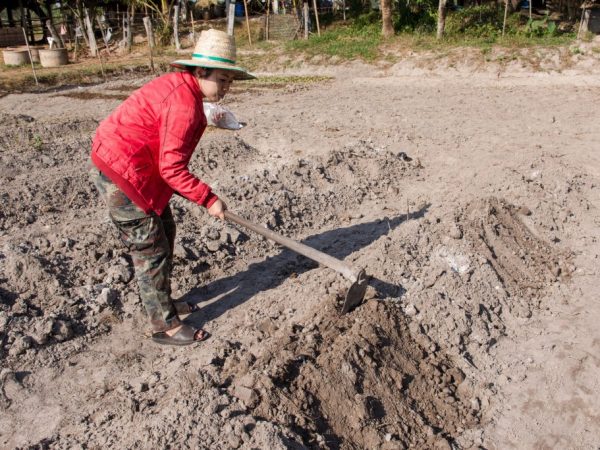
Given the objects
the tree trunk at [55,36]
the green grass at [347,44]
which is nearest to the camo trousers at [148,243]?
the green grass at [347,44]

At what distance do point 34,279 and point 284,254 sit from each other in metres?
1.80

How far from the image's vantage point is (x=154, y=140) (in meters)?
2.78

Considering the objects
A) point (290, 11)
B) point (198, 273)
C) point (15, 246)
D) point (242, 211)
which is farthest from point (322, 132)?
point (290, 11)

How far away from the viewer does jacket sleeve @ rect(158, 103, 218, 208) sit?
2.62 meters

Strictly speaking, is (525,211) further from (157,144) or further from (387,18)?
(387,18)

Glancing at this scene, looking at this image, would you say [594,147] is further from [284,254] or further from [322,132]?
[284,254]

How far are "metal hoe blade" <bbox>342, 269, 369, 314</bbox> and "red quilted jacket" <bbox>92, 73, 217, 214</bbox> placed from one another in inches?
38.6

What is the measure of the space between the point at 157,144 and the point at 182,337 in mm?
1158

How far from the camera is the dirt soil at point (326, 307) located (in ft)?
8.71

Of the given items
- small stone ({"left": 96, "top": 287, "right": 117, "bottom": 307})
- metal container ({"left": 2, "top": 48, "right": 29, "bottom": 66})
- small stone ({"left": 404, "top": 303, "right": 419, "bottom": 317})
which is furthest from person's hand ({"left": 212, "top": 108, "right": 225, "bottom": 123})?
metal container ({"left": 2, "top": 48, "right": 29, "bottom": 66})

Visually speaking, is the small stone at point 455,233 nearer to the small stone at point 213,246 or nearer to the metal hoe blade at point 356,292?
the metal hoe blade at point 356,292

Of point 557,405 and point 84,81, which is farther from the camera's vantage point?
point 84,81

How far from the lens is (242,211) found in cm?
470

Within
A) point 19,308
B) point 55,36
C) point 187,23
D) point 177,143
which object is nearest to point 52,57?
point 55,36
